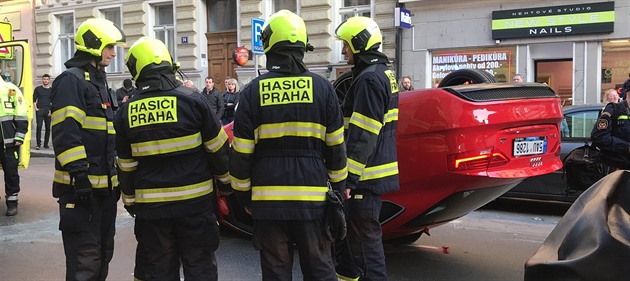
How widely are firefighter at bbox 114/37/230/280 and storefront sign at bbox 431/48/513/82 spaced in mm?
11264

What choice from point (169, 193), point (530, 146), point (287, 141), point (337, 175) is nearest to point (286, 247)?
point (337, 175)

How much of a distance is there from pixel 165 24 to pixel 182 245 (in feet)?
55.3

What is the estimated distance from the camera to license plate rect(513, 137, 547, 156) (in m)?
4.31

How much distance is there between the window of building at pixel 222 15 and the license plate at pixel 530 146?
48.8 ft

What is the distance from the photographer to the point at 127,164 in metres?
3.56

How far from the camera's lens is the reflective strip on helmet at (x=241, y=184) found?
3356 mm

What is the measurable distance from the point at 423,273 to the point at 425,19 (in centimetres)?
1081

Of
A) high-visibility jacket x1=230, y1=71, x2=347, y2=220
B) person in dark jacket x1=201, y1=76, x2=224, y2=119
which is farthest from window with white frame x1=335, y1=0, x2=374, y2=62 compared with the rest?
high-visibility jacket x1=230, y1=71, x2=347, y2=220

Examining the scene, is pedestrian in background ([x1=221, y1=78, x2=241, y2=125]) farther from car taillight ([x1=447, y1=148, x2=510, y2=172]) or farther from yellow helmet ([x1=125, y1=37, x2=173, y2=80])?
yellow helmet ([x1=125, y1=37, x2=173, y2=80])

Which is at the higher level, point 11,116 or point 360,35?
point 360,35

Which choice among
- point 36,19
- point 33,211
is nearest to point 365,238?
point 33,211

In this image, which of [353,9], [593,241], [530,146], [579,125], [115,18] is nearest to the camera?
[593,241]

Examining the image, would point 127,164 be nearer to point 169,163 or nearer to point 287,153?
point 169,163

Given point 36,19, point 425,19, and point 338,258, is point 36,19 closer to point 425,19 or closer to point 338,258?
point 425,19
